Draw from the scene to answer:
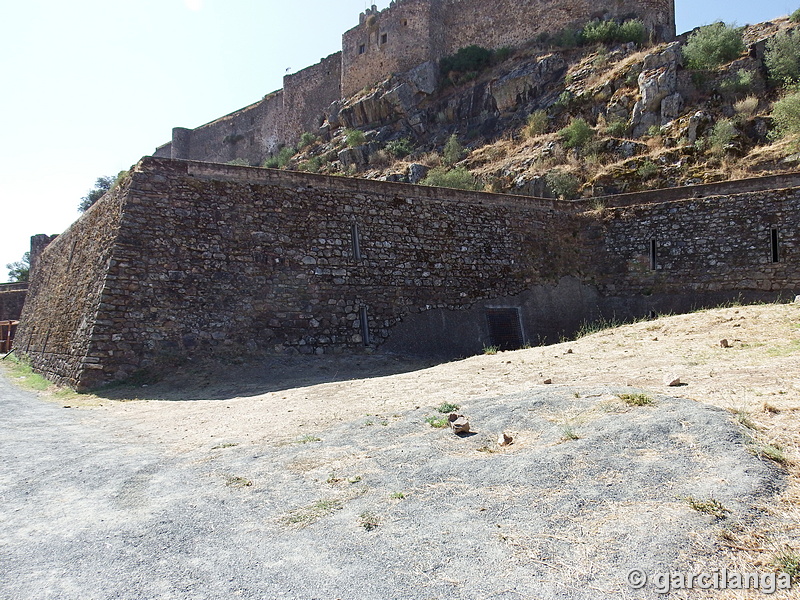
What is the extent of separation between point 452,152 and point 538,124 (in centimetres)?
454

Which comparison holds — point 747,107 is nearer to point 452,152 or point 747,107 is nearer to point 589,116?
point 589,116

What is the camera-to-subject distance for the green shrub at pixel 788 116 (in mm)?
17906

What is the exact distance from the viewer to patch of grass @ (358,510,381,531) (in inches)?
A: 135

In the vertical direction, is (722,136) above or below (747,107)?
below

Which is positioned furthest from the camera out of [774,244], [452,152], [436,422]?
[452,152]

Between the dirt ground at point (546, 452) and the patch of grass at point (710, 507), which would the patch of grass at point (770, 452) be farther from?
the patch of grass at point (710, 507)

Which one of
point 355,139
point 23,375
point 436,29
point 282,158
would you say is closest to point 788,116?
point 355,139

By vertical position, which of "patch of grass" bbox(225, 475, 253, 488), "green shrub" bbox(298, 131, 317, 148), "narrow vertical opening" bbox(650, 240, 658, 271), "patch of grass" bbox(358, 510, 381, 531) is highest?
"green shrub" bbox(298, 131, 317, 148)

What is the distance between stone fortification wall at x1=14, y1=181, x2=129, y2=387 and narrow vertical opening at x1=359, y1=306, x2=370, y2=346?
A: 199 inches

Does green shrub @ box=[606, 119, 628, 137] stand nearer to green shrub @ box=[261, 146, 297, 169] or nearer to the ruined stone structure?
the ruined stone structure

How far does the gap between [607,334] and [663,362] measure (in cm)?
414

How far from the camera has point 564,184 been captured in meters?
21.0

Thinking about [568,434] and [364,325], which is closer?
[568,434]

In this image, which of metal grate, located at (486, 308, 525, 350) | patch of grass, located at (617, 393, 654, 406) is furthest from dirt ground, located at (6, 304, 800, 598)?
metal grate, located at (486, 308, 525, 350)
